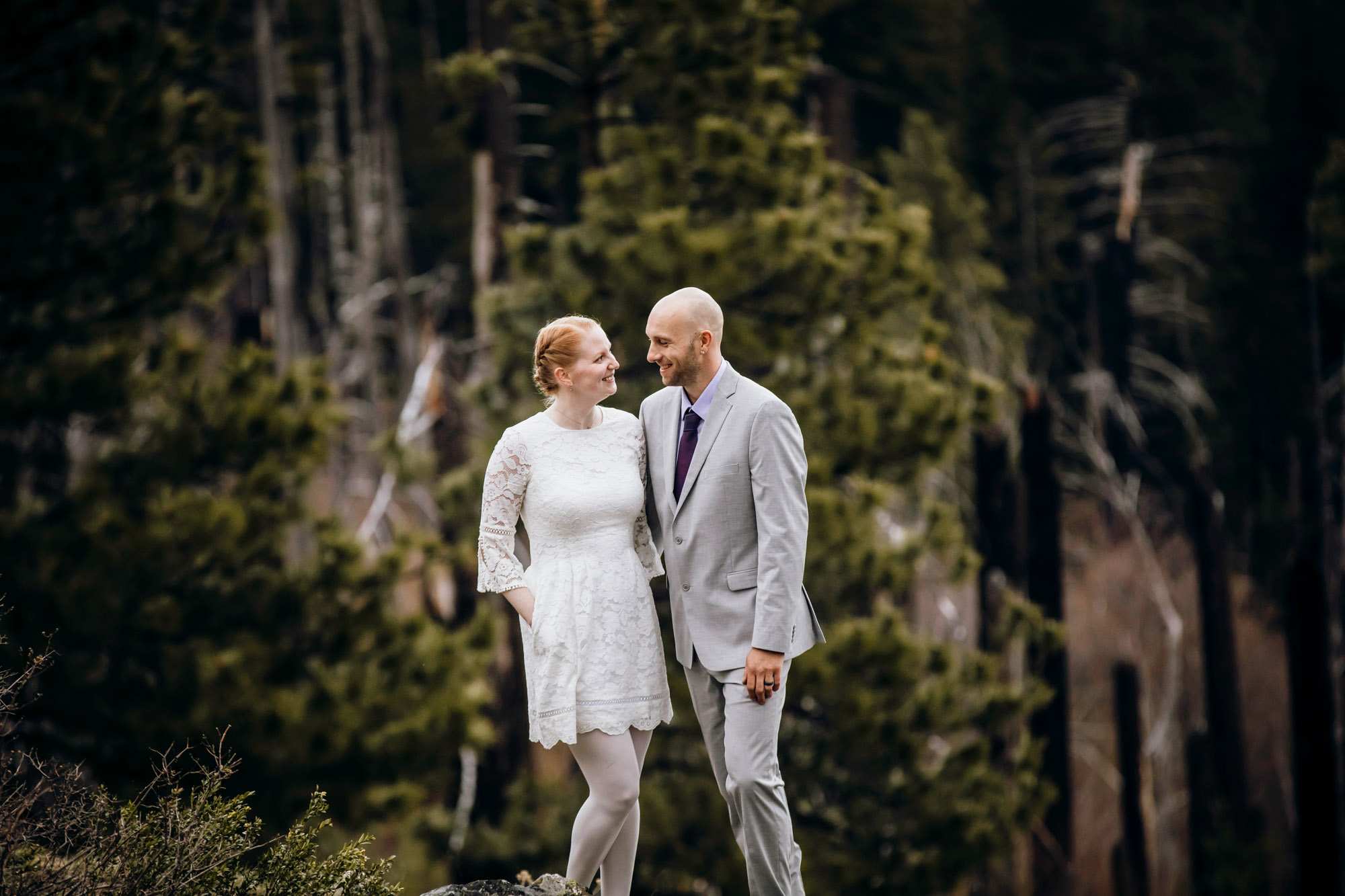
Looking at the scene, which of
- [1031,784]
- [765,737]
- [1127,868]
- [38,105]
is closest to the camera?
[765,737]

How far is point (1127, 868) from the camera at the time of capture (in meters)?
14.2

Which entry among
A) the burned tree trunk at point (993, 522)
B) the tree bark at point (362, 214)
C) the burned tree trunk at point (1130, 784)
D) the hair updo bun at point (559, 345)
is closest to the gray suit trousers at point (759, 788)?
the hair updo bun at point (559, 345)

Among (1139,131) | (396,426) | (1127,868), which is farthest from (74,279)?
(1139,131)

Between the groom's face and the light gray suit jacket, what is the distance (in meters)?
0.10

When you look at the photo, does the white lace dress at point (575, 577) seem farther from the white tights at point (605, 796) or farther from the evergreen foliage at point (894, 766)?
the evergreen foliage at point (894, 766)

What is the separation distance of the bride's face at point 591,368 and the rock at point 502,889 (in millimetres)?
1328

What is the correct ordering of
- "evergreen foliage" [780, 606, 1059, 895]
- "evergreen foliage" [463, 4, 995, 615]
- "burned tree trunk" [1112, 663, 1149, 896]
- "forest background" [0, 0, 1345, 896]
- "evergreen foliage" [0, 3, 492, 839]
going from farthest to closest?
"burned tree trunk" [1112, 663, 1149, 896] → "evergreen foliage" [780, 606, 1059, 895] → "evergreen foliage" [463, 4, 995, 615] → "forest background" [0, 0, 1345, 896] → "evergreen foliage" [0, 3, 492, 839]

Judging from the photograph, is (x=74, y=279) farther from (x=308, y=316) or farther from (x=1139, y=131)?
(x=1139, y=131)

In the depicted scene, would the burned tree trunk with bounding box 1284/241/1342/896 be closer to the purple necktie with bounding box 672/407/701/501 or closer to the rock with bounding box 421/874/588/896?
the rock with bounding box 421/874/588/896

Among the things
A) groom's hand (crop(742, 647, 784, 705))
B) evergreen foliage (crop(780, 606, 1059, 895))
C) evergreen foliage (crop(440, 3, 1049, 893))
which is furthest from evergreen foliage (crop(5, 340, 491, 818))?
groom's hand (crop(742, 647, 784, 705))

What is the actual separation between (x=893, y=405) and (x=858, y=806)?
10.2ft

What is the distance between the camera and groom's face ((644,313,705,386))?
327cm

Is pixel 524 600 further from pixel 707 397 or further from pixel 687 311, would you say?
pixel 687 311

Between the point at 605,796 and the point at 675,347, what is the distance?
1.18m
